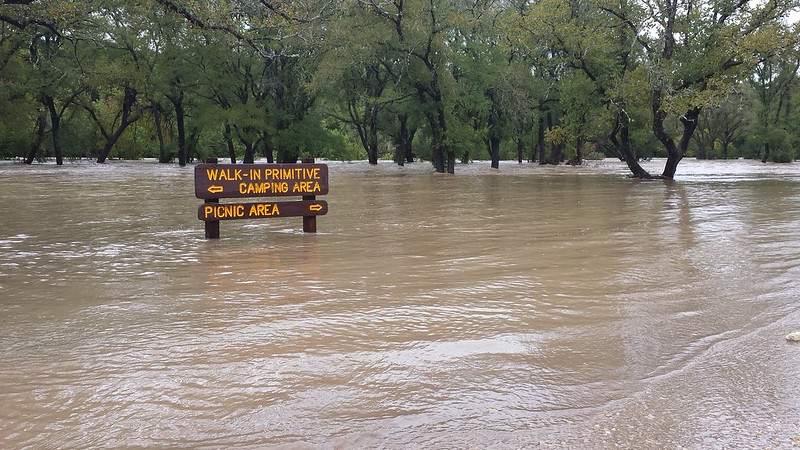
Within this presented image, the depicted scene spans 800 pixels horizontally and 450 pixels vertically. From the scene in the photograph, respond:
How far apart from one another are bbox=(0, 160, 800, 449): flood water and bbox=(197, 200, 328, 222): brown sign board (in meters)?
0.45

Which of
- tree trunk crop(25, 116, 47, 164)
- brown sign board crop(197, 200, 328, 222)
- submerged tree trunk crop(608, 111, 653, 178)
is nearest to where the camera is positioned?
brown sign board crop(197, 200, 328, 222)

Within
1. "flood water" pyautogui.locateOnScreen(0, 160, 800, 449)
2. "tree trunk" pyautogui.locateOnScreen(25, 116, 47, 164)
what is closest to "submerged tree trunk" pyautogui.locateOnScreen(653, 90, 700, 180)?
"flood water" pyautogui.locateOnScreen(0, 160, 800, 449)

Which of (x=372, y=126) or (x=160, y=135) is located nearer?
(x=372, y=126)

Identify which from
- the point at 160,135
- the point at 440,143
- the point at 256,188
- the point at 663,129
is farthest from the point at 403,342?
the point at 160,135

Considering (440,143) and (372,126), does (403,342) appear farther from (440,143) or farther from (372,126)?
(372,126)

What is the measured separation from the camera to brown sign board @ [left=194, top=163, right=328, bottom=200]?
10.3 m

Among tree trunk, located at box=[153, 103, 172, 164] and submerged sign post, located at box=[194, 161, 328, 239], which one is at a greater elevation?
tree trunk, located at box=[153, 103, 172, 164]

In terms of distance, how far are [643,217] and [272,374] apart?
1071cm

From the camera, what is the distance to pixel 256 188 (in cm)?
1054

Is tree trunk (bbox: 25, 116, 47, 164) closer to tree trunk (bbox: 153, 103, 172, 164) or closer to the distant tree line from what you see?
the distant tree line

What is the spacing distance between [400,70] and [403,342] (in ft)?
107

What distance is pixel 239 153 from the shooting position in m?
74.4

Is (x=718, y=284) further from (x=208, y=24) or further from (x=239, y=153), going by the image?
(x=239, y=153)

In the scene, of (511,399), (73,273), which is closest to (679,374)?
(511,399)
